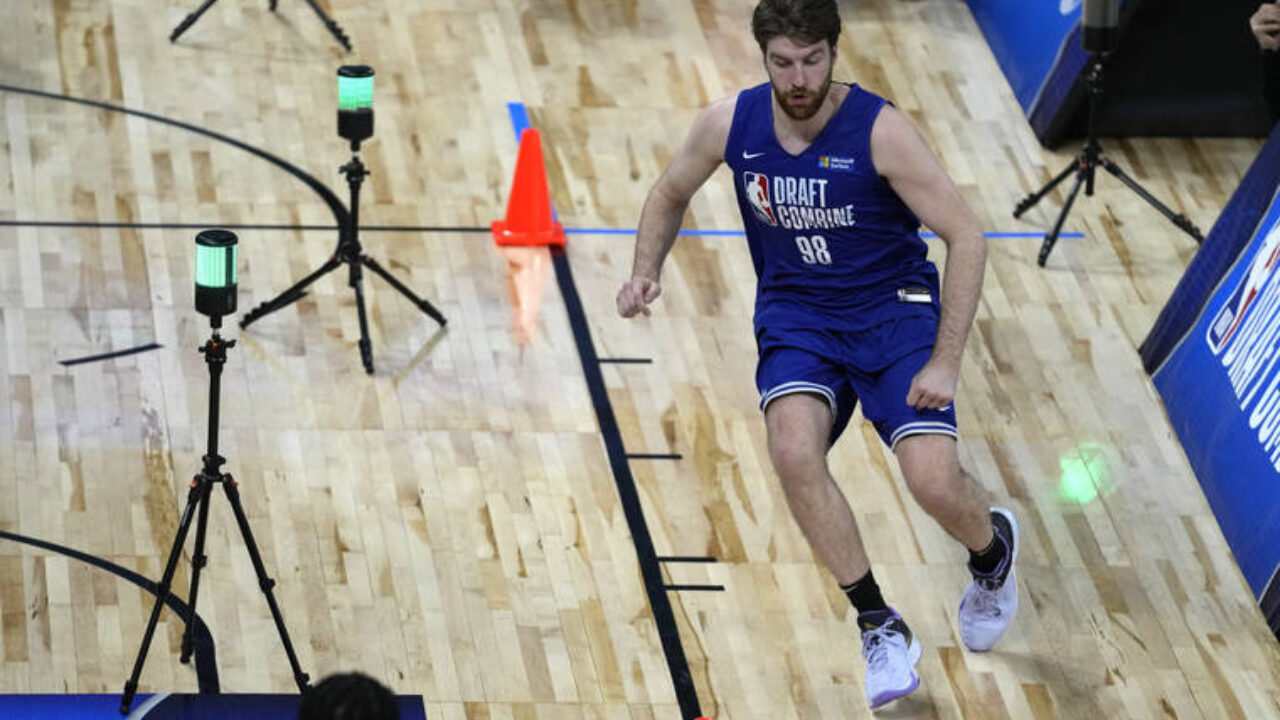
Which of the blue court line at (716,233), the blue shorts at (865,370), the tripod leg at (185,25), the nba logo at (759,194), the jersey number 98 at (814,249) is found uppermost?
the nba logo at (759,194)

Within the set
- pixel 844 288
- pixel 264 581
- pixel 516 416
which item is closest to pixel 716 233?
pixel 516 416

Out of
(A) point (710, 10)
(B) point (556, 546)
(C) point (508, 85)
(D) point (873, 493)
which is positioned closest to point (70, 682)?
(B) point (556, 546)

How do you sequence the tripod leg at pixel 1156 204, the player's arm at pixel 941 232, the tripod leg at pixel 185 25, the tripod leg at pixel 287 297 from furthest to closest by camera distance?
the tripod leg at pixel 185 25 < the tripod leg at pixel 1156 204 < the tripod leg at pixel 287 297 < the player's arm at pixel 941 232

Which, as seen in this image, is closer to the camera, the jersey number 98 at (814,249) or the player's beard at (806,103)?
the player's beard at (806,103)

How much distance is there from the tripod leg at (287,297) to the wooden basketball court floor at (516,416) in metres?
0.05

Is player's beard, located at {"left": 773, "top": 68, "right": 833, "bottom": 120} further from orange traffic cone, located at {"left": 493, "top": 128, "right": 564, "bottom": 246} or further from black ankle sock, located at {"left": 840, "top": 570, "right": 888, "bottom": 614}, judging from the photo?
orange traffic cone, located at {"left": 493, "top": 128, "right": 564, "bottom": 246}

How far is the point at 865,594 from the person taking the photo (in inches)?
214

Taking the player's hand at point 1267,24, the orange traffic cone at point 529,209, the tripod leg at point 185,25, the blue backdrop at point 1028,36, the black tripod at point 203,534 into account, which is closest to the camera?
the black tripod at point 203,534

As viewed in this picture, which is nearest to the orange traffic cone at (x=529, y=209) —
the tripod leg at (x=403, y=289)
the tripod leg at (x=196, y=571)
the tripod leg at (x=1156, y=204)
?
the tripod leg at (x=403, y=289)

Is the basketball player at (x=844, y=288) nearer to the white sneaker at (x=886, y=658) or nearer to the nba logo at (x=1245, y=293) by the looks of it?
the white sneaker at (x=886, y=658)

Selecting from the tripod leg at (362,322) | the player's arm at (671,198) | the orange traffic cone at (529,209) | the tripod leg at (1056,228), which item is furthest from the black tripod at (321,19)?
the player's arm at (671,198)

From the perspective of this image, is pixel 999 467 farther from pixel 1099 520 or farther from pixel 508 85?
pixel 508 85

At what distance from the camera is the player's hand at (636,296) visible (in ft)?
17.9

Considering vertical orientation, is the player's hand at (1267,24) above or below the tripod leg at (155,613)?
above
